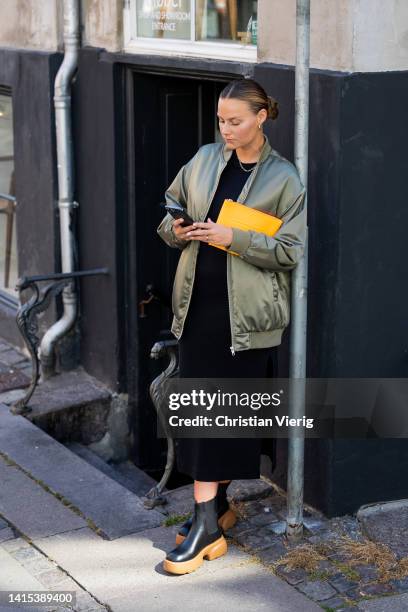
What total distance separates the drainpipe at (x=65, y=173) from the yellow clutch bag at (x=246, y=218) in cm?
256

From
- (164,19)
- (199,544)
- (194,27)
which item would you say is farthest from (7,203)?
(199,544)

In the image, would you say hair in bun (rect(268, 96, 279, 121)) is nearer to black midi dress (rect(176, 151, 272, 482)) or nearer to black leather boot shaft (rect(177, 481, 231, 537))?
black midi dress (rect(176, 151, 272, 482))

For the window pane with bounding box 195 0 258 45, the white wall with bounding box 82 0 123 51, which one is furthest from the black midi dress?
the white wall with bounding box 82 0 123 51

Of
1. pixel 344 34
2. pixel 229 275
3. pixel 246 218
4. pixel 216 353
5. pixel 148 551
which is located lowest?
pixel 148 551

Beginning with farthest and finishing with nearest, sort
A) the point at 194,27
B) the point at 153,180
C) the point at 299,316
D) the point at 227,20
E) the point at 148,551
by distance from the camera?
the point at 153,180, the point at 194,27, the point at 227,20, the point at 148,551, the point at 299,316

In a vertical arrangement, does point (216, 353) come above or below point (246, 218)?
below

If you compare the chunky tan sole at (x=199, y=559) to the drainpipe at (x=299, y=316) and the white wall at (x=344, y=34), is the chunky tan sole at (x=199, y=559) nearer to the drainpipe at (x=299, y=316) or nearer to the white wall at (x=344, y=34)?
the drainpipe at (x=299, y=316)

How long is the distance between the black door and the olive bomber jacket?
1750 mm

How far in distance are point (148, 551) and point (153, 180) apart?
7.91ft

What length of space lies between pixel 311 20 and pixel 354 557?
238 centimetres

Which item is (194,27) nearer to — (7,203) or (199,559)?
(7,203)

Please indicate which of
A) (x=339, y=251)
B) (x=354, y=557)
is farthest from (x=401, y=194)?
(x=354, y=557)

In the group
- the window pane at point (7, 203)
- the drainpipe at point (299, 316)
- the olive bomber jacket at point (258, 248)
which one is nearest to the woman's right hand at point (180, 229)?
the olive bomber jacket at point (258, 248)

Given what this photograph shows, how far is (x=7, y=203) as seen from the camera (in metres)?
8.07
